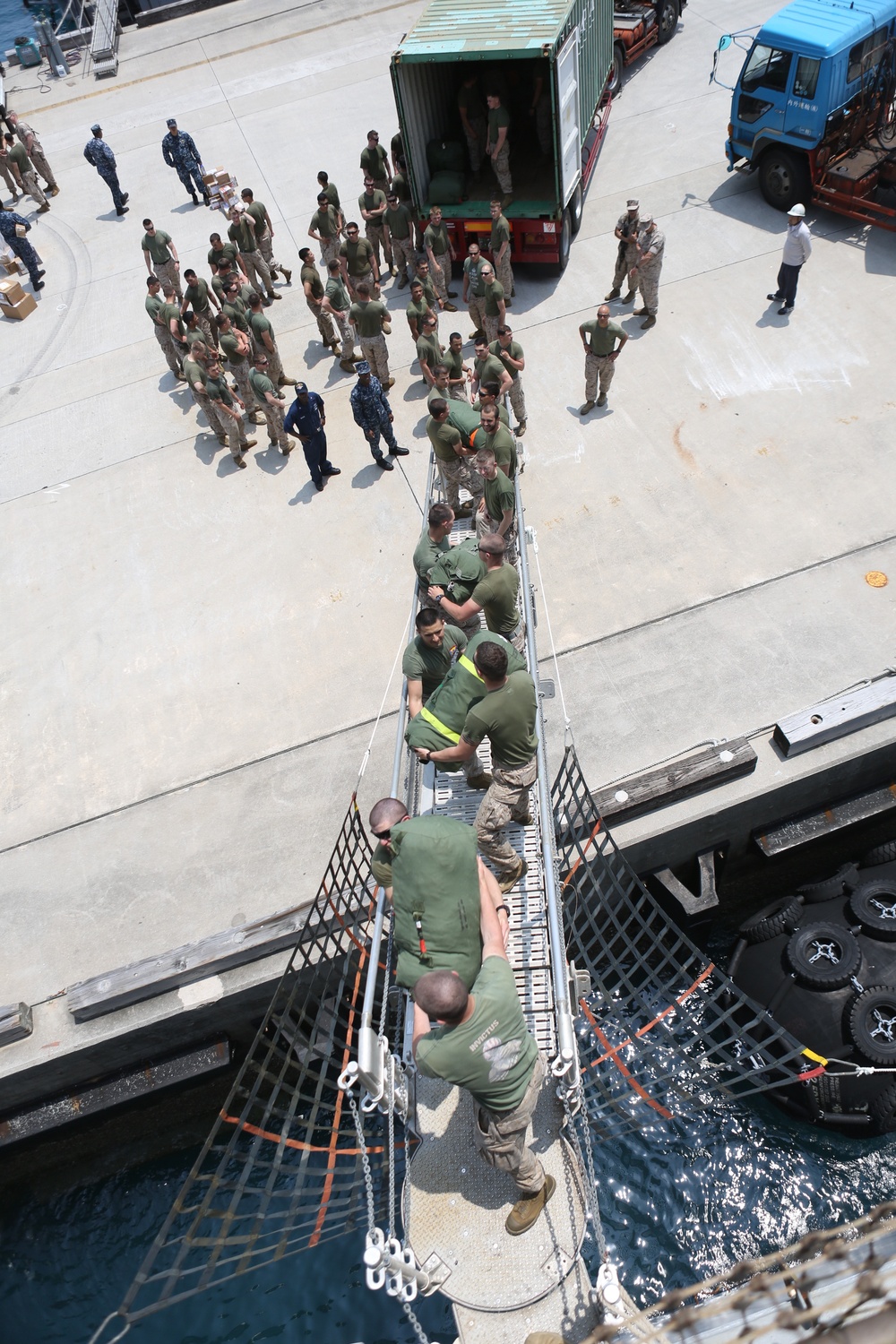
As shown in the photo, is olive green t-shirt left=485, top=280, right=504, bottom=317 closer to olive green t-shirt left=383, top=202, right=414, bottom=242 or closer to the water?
olive green t-shirt left=383, top=202, right=414, bottom=242

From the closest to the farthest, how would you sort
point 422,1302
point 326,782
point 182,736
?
1. point 422,1302
2. point 326,782
3. point 182,736

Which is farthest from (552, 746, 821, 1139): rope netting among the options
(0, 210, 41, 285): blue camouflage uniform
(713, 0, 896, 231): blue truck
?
Answer: (0, 210, 41, 285): blue camouflage uniform

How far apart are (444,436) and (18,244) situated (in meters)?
11.9

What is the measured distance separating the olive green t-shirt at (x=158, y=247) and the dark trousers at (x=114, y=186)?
4.46 m

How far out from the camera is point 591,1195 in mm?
4875

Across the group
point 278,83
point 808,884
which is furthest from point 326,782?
point 278,83

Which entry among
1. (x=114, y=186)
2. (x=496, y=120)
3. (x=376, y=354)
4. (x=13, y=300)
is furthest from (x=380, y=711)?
(x=114, y=186)

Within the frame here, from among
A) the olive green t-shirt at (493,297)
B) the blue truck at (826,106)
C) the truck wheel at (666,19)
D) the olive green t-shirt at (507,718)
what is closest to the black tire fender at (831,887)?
the olive green t-shirt at (507,718)

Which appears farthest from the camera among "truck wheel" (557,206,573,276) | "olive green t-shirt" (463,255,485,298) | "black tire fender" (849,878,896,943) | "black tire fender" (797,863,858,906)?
"truck wheel" (557,206,573,276)

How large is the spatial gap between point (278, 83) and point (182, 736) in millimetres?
19274

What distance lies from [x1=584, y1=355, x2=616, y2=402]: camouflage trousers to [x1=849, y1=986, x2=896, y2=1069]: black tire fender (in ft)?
26.2

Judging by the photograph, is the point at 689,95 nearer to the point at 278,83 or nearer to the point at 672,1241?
the point at 278,83

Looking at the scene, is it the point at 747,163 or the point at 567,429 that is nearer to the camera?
the point at 567,429

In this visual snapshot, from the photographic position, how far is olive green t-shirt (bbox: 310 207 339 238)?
1404 centimetres
